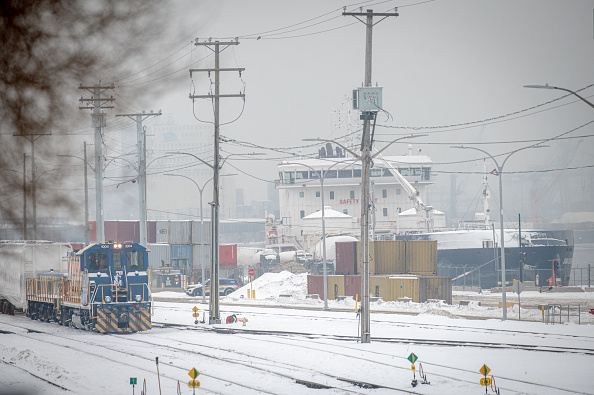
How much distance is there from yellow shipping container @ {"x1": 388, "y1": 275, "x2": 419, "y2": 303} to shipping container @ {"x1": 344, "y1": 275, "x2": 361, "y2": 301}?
4.23m

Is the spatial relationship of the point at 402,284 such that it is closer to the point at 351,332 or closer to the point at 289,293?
the point at 289,293

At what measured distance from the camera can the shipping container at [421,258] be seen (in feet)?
196

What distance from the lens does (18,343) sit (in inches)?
1102

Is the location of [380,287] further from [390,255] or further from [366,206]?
[366,206]

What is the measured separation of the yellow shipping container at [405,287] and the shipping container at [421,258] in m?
4.21

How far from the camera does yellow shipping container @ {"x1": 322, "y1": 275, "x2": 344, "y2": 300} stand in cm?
6134

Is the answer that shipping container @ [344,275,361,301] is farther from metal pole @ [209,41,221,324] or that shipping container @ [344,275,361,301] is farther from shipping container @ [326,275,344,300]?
metal pole @ [209,41,221,324]

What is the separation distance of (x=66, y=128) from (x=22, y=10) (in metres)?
5.04

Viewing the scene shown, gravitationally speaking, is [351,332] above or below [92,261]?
below

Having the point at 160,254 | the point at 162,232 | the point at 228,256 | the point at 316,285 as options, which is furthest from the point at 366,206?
the point at 160,254


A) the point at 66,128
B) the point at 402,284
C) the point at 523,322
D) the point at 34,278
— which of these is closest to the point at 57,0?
the point at 66,128

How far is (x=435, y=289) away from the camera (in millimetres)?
55438

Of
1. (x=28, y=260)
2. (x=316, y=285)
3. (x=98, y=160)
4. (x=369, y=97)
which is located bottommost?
(x=316, y=285)

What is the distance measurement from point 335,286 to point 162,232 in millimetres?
35062
